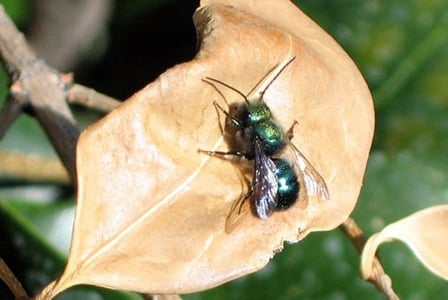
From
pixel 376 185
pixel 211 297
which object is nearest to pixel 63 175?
pixel 211 297

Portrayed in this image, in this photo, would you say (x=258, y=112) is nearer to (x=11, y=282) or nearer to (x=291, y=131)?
(x=291, y=131)

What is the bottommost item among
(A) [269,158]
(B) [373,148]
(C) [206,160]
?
(B) [373,148]

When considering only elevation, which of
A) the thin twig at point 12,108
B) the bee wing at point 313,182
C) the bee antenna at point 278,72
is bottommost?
the thin twig at point 12,108

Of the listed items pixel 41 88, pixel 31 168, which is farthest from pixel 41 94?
pixel 31 168

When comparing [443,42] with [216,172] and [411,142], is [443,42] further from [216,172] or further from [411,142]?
[216,172]

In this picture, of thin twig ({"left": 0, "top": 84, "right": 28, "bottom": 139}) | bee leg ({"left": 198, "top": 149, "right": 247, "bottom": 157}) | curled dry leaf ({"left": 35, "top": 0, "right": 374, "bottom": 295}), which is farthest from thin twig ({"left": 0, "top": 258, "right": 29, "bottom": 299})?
thin twig ({"left": 0, "top": 84, "right": 28, "bottom": 139})

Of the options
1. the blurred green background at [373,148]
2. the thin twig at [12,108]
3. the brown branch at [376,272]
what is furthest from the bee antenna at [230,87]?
the blurred green background at [373,148]

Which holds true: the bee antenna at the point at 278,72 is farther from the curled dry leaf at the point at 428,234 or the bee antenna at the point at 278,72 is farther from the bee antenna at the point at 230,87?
the curled dry leaf at the point at 428,234
